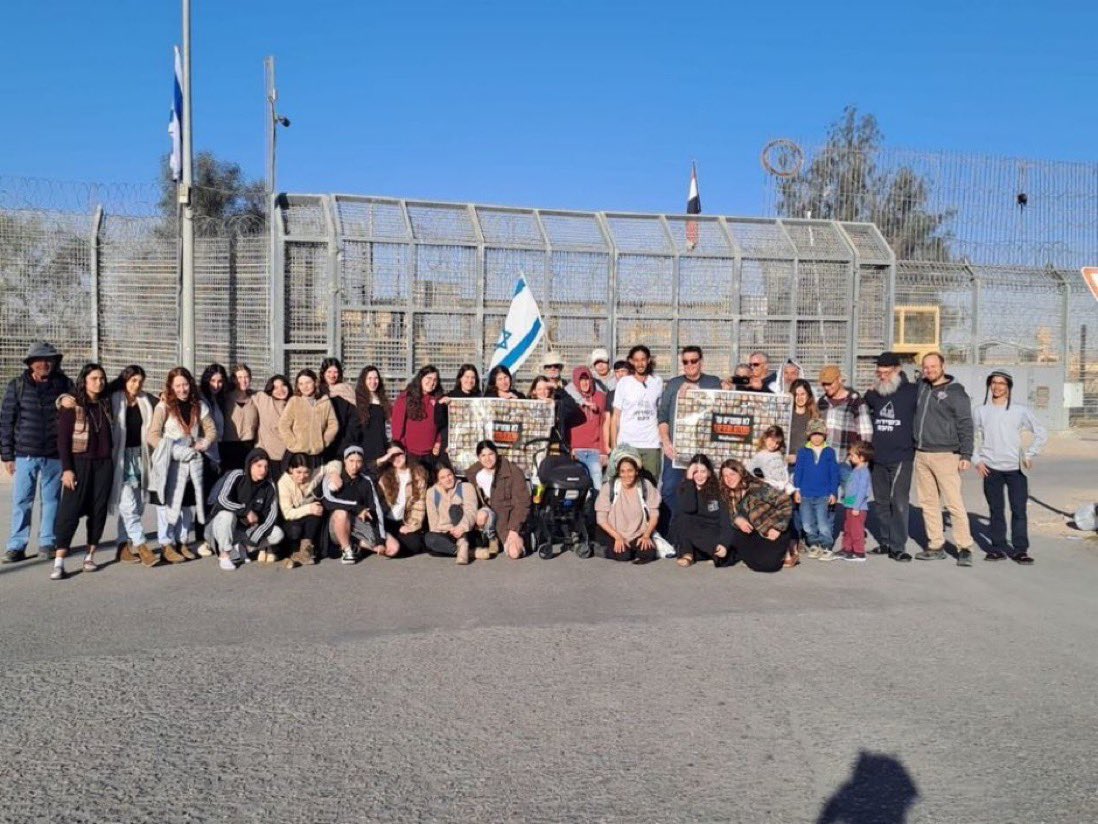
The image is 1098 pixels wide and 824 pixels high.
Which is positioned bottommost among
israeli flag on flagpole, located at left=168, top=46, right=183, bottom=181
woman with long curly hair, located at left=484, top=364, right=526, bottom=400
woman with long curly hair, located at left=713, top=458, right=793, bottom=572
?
woman with long curly hair, located at left=713, top=458, right=793, bottom=572

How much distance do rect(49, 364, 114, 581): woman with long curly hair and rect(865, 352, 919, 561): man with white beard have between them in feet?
21.7

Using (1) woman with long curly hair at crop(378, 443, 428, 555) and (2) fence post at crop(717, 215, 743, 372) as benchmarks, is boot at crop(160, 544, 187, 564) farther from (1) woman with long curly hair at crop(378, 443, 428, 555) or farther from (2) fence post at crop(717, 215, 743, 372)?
(2) fence post at crop(717, 215, 743, 372)

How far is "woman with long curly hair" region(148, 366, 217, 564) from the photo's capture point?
27.8 ft

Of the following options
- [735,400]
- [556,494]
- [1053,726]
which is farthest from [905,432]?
[1053,726]

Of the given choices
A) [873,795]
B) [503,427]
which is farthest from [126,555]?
[873,795]

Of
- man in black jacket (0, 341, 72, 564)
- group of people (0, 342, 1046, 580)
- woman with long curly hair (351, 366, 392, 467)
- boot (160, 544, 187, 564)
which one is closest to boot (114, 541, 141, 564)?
group of people (0, 342, 1046, 580)

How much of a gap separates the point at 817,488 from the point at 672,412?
157cm

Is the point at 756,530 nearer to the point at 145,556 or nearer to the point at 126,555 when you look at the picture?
the point at 145,556

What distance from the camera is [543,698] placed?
5051 millimetres

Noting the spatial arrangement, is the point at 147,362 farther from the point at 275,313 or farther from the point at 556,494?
the point at 556,494

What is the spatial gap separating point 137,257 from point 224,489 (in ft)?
19.9

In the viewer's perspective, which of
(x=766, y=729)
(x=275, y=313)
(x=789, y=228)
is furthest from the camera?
(x=789, y=228)

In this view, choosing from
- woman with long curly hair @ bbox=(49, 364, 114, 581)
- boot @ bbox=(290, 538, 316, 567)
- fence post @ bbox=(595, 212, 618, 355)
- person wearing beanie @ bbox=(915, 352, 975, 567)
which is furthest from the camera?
fence post @ bbox=(595, 212, 618, 355)

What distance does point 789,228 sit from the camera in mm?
14953
